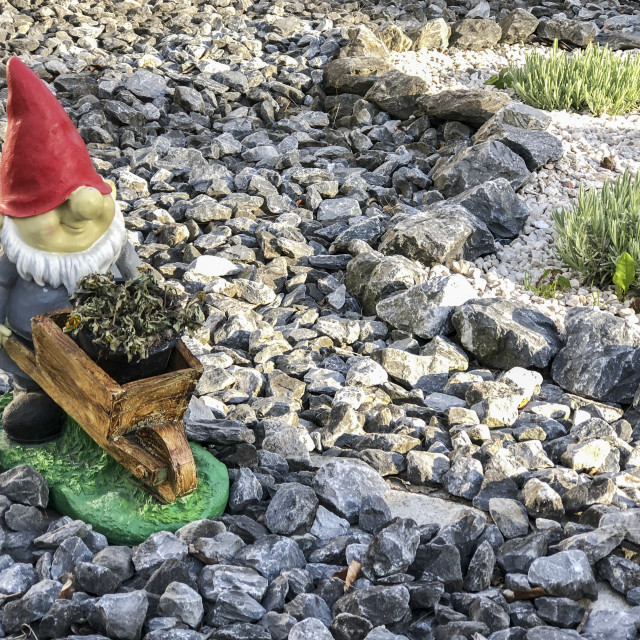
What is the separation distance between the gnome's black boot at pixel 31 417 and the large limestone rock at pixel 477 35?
5.24m

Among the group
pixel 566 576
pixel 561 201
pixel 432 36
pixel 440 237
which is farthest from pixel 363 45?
pixel 566 576

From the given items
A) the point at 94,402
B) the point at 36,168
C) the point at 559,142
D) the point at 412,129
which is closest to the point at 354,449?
the point at 94,402

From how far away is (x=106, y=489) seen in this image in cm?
260

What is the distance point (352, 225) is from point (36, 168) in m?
2.38

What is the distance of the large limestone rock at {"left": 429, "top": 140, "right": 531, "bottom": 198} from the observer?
4.82 m

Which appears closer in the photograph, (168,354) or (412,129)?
(168,354)

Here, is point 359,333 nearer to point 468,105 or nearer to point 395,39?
point 468,105

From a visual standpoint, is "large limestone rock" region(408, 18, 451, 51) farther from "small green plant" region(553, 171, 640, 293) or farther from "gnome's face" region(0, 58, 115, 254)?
"gnome's face" region(0, 58, 115, 254)

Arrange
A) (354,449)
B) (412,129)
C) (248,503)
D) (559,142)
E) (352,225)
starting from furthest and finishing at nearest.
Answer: (412,129) < (559,142) < (352,225) < (354,449) < (248,503)

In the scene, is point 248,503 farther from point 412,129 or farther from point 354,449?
point 412,129

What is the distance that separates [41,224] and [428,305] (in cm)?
184

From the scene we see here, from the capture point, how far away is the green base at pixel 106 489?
8.24ft

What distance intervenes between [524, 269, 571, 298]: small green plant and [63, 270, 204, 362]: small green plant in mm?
2087

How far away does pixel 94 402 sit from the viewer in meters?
2.37
